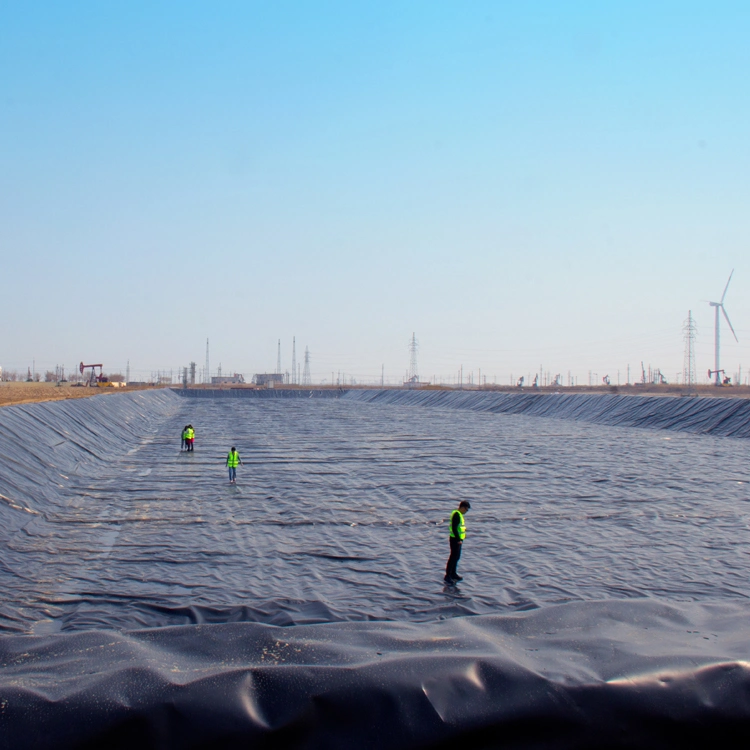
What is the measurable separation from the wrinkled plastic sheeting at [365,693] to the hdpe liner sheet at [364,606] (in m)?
0.02

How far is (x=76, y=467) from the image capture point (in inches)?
895

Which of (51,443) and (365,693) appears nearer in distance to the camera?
(365,693)

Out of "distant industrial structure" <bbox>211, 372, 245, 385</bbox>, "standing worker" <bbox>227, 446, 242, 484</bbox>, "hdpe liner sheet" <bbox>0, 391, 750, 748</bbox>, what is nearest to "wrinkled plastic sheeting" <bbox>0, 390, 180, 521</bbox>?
"hdpe liner sheet" <bbox>0, 391, 750, 748</bbox>

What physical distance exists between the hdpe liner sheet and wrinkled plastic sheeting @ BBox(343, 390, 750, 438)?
1943 centimetres

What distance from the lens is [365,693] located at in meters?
5.70

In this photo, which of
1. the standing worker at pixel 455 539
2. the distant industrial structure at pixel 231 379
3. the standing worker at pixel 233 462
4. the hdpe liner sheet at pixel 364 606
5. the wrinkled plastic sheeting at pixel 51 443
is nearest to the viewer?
the hdpe liner sheet at pixel 364 606

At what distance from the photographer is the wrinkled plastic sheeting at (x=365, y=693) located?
5359 millimetres

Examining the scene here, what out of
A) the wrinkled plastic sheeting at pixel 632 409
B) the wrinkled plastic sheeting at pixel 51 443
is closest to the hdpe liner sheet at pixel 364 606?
the wrinkled plastic sheeting at pixel 51 443

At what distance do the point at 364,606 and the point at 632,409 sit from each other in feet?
151

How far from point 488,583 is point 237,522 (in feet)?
21.1

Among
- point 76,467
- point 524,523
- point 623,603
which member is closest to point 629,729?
point 623,603

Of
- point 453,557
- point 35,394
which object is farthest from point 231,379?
point 453,557

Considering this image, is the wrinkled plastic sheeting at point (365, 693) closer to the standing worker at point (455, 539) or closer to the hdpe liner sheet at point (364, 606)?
the hdpe liner sheet at point (364, 606)

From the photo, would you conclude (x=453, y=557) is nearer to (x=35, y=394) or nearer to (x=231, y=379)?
(x=35, y=394)
